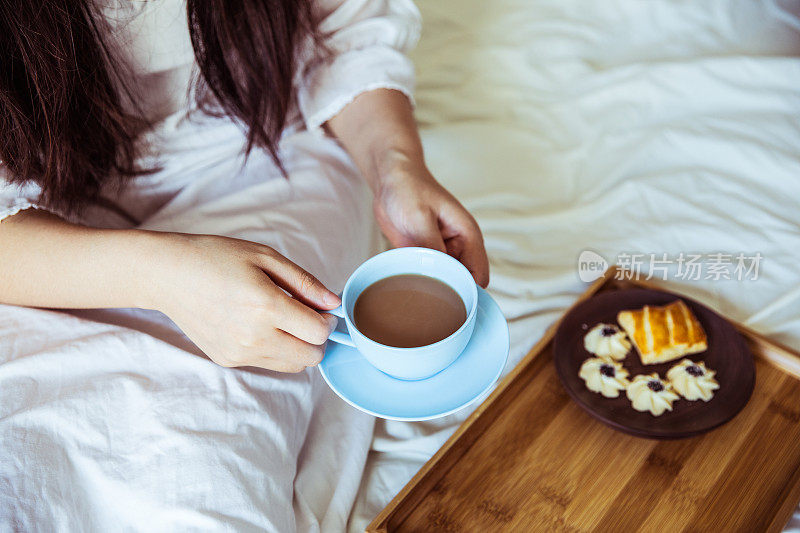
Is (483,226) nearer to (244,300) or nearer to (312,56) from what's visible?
(312,56)

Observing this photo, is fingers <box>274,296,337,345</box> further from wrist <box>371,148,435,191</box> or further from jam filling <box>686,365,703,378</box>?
jam filling <box>686,365,703,378</box>

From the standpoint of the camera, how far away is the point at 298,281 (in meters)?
0.65

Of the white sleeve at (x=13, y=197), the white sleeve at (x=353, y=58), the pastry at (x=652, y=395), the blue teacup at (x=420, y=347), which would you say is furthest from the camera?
the white sleeve at (x=353, y=58)

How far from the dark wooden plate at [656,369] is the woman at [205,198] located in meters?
0.21

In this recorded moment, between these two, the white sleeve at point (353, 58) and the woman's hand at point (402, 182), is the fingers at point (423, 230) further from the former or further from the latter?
the white sleeve at point (353, 58)

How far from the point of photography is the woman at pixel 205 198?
660mm

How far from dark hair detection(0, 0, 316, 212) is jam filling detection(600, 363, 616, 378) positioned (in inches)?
21.0

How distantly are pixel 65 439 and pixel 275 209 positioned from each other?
1.25ft

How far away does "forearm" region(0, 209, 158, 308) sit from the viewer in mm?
711

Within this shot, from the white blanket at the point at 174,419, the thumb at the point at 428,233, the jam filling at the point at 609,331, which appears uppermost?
the thumb at the point at 428,233

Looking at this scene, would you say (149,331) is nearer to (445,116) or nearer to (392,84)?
(392,84)

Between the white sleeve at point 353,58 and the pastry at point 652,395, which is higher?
the white sleeve at point 353,58

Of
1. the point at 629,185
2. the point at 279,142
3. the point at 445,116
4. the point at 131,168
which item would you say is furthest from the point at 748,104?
the point at 131,168

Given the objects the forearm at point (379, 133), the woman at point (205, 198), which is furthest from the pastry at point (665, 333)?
the forearm at point (379, 133)
